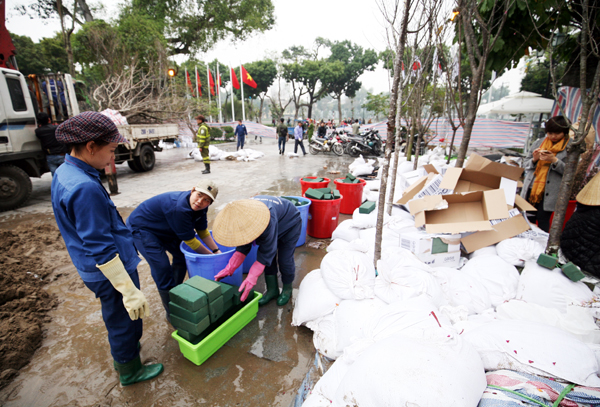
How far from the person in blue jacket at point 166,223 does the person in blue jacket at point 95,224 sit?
0.39 metres

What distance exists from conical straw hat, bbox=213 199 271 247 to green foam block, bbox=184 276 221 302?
0.29 meters

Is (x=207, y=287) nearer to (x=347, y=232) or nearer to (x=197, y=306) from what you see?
(x=197, y=306)

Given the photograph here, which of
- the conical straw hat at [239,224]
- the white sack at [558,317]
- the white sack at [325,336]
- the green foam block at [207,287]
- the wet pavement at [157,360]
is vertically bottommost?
the wet pavement at [157,360]

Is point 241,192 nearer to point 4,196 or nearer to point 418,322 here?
point 4,196

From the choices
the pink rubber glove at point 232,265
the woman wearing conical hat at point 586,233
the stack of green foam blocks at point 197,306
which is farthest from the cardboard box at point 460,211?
the stack of green foam blocks at point 197,306

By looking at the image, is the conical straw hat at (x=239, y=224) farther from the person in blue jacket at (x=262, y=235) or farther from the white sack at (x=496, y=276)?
the white sack at (x=496, y=276)

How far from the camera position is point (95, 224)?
1298mm

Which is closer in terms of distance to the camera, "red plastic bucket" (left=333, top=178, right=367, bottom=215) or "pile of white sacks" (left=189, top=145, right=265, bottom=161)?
"red plastic bucket" (left=333, top=178, right=367, bottom=215)

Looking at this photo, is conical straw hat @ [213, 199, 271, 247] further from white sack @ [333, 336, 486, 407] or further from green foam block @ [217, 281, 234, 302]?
white sack @ [333, 336, 486, 407]

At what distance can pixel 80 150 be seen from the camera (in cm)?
137

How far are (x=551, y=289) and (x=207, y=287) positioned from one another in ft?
A: 7.47

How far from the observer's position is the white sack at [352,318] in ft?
5.37

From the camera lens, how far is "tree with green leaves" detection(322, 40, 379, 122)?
26.3m

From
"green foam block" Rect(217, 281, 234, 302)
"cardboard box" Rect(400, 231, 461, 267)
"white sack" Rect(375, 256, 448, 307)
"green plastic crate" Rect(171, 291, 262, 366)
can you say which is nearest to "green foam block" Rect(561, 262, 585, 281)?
"cardboard box" Rect(400, 231, 461, 267)
